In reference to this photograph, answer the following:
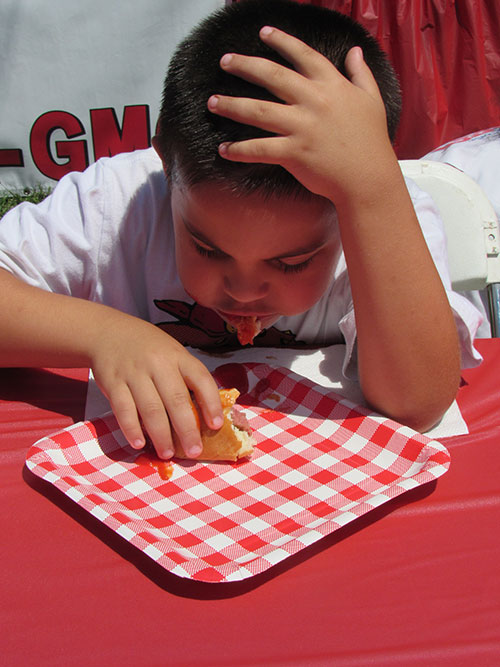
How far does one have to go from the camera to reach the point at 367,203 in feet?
3.13

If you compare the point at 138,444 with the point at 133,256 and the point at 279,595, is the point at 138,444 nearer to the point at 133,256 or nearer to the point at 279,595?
the point at 279,595

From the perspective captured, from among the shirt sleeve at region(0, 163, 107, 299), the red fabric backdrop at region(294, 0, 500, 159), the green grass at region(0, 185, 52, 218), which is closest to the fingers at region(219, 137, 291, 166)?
the shirt sleeve at region(0, 163, 107, 299)

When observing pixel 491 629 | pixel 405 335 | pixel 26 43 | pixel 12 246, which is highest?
pixel 26 43

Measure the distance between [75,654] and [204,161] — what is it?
Answer: 622 mm

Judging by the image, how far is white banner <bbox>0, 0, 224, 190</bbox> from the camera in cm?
281

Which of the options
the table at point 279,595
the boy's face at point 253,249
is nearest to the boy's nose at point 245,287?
the boy's face at point 253,249

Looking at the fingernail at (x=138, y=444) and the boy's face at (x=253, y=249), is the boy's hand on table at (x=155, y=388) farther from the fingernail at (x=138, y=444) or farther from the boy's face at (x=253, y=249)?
the boy's face at (x=253, y=249)

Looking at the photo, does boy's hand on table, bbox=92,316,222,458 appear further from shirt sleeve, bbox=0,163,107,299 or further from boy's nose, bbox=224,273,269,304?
shirt sleeve, bbox=0,163,107,299

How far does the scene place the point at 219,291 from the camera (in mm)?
1031

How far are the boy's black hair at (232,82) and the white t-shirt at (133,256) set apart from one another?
23cm

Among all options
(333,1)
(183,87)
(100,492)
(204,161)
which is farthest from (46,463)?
(333,1)

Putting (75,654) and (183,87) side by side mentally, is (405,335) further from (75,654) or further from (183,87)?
(75,654)

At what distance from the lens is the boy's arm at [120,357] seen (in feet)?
2.82

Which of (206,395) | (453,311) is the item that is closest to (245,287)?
(206,395)
